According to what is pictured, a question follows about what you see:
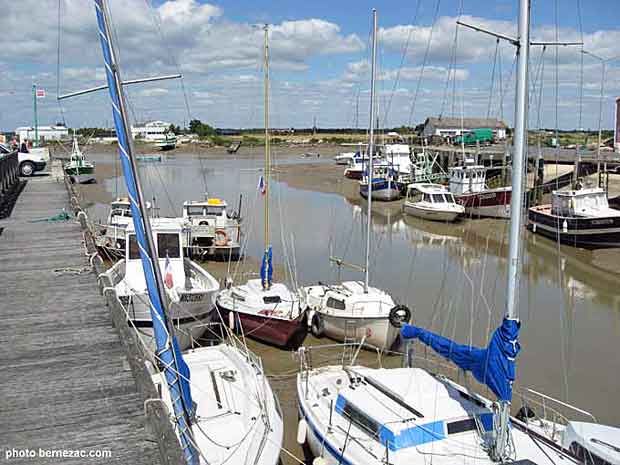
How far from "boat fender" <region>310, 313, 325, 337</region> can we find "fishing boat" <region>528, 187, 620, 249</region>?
1694 cm

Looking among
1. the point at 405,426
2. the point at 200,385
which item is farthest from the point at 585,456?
the point at 200,385

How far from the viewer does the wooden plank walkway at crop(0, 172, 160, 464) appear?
601cm

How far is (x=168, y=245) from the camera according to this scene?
17234 mm

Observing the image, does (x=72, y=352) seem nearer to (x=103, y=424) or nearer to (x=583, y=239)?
(x=103, y=424)

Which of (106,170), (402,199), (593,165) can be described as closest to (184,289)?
(402,199)

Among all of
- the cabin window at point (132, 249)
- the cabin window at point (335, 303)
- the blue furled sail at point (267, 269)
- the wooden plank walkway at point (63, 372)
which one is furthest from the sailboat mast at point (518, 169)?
the cabin window at point (132, 249)

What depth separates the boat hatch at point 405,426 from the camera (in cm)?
891

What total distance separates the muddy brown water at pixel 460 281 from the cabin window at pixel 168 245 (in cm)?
370

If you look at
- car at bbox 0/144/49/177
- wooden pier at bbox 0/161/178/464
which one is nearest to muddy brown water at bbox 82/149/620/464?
car at bbox 0/144/49/177

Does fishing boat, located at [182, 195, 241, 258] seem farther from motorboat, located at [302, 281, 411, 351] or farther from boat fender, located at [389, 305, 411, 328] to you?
boat fender, located at [389, 305, 411, 328]

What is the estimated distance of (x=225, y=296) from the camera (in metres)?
17.7

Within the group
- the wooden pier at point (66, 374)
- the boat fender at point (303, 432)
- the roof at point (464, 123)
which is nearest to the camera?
the wooden pier at point (66, 374)

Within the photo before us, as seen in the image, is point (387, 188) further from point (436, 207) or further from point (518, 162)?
point (518, 162)

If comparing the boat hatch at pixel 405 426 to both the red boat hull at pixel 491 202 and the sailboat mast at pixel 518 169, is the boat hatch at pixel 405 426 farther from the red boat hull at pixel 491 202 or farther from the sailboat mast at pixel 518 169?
the red boat hull at pixel 491 202
